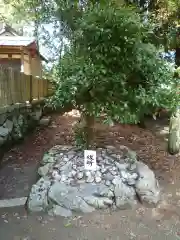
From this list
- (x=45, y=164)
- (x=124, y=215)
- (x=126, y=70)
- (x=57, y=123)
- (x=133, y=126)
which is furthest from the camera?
(x=57, y=123)

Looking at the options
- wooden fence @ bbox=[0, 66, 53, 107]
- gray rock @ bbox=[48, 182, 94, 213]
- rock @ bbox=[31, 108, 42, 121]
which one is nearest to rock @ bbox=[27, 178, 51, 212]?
gray rock @ bbox=[48, 182, 94, 213]

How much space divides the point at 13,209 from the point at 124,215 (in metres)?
1.52

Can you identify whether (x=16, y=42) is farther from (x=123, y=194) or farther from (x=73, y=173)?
(x=123, y=194)

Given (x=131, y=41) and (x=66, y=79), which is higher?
(x=131, y=41)

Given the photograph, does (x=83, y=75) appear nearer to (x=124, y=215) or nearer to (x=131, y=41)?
(x=131, y=41)

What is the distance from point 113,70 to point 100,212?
2001mm

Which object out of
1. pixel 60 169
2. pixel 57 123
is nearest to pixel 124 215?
pixel 60 169

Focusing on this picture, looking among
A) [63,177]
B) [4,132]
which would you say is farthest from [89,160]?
[4,132]

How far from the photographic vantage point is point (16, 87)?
618 cm

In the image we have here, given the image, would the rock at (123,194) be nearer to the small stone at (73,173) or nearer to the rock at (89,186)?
the rock at (89,186)

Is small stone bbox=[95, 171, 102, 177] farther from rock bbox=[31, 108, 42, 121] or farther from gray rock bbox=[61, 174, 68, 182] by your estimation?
rock bbox=[31, 108, 42, 121]

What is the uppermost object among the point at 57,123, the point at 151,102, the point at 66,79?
the point at 66,79

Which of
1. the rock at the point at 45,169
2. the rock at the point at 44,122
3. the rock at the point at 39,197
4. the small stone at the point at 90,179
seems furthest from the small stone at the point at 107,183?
the rock at the point at 44,122

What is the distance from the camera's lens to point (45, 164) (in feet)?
15.9
